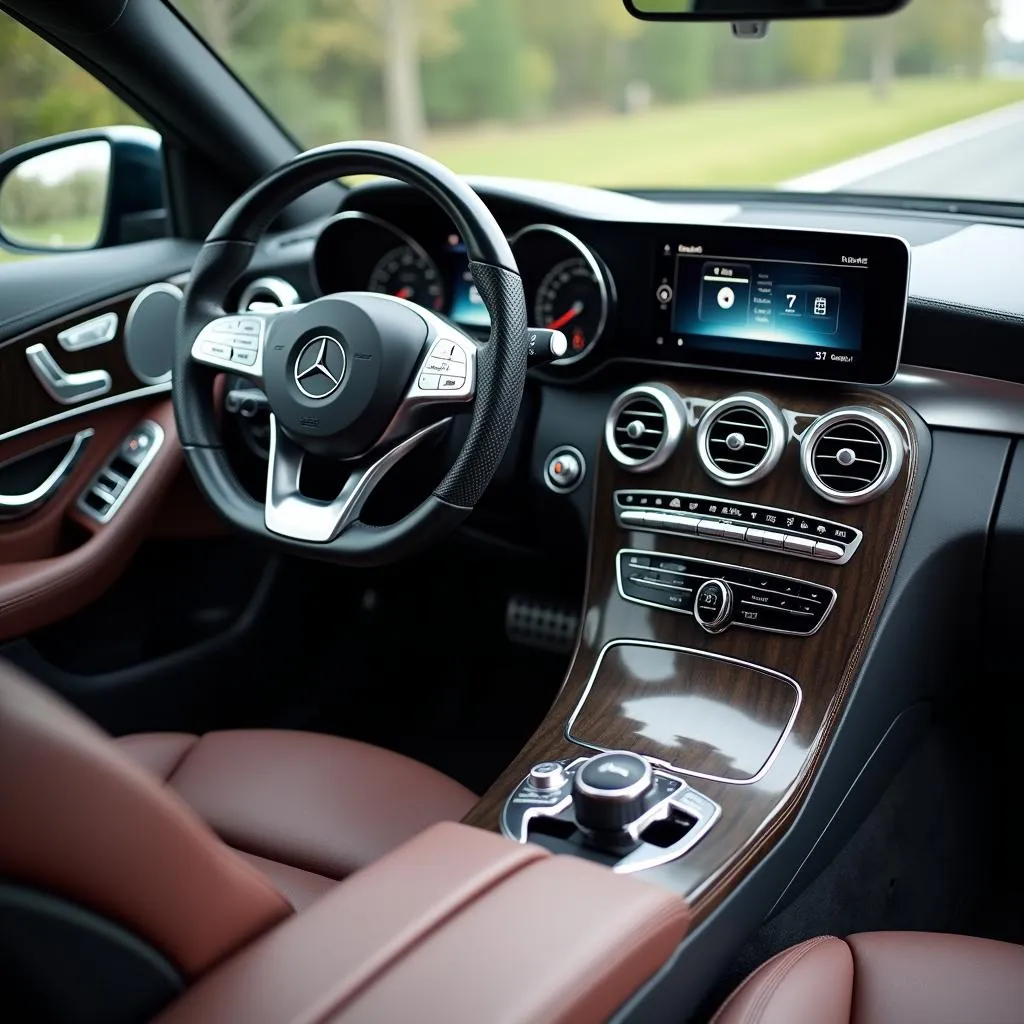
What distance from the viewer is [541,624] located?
7.82 feet

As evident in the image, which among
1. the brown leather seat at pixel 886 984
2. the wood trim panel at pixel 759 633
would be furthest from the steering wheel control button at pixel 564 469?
the brown leather seat at pixel 886 984

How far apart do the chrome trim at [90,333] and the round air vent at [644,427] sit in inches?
36.4

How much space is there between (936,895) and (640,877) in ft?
3.15

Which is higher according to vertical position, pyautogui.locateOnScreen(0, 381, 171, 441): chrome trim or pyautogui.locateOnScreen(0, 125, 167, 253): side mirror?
pyautogui.locateOnScreen(0, 125, 167, 253): side mirror

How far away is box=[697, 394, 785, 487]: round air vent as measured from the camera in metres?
1.72

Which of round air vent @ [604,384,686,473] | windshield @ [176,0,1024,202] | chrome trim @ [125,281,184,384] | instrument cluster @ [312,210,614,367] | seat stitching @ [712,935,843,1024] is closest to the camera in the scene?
seat stitching @ [712,935,843,1024]

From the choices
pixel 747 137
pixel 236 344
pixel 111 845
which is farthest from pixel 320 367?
pixel 747 137

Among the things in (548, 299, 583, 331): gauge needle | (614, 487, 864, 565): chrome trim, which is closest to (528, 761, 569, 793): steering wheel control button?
(614, 487, 864, 565): chrome trim

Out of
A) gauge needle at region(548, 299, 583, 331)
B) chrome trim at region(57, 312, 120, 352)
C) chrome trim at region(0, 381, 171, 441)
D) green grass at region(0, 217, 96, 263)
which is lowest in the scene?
chrome trim at region(0, 381, 171, 441)

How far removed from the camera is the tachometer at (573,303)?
197 centimetres

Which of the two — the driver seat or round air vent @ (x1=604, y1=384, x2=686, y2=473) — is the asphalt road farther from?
the driver seat

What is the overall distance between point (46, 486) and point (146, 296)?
0.39 metres

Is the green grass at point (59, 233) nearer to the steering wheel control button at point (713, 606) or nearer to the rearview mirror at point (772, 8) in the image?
the rearview mirror at point (772, 8)

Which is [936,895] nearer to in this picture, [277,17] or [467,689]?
[467,689]
